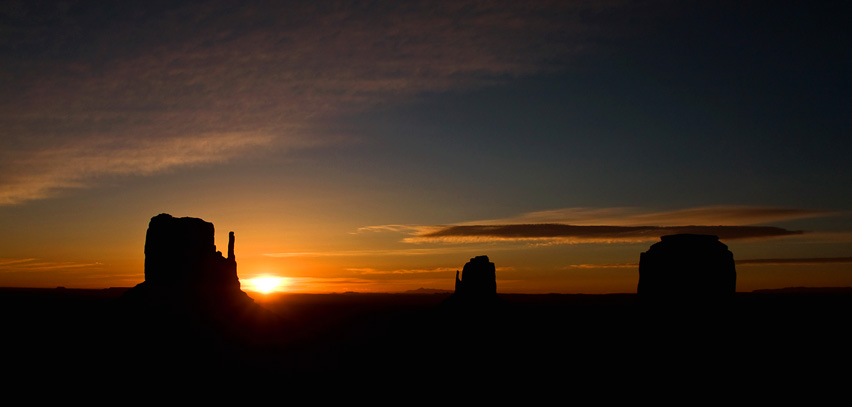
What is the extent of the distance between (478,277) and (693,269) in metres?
41.0

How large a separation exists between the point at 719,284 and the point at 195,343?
159 ft

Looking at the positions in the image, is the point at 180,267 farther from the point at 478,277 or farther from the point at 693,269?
the point at 693,269

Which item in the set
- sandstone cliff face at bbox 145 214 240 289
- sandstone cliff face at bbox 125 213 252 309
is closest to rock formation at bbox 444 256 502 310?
sandstone cliff face at bbox 125 213 252 309

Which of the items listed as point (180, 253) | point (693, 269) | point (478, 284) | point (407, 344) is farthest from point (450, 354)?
point (693, 269)

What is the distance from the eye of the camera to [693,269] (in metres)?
36.3

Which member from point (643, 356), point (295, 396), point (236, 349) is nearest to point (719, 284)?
point (643, 356)

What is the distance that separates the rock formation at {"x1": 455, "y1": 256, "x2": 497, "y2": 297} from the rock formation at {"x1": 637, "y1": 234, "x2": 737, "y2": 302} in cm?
3877

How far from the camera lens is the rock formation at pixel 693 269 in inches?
1428

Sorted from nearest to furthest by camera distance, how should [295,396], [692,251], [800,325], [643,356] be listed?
1. [692,251]
2. [643,356]
3. [295,396]
4. [800,325]

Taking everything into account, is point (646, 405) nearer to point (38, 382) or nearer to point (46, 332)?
point (38, 382)

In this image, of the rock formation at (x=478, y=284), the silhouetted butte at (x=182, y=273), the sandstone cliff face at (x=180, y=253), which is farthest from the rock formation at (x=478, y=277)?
the sandstone cliff face at (x=180, y=253)

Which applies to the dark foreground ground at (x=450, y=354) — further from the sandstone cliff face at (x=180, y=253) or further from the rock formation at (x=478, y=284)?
the sandstone cliff face at (x=180, y=253)

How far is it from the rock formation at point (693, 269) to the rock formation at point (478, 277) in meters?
38.8

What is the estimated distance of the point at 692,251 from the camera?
119ft
